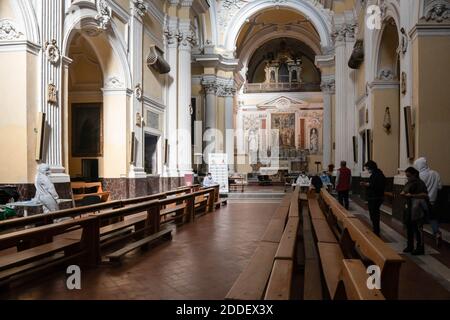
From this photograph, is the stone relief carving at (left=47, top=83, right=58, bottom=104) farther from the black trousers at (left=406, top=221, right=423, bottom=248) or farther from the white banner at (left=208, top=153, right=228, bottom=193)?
the white banner at (left=208, top=153, right=228, bottom=193)

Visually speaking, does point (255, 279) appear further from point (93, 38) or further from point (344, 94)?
point (344, 94)

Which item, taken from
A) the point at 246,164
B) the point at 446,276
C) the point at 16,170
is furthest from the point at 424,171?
the point at 246,164

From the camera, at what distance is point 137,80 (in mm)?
13086

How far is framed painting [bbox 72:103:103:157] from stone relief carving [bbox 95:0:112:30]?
119 inches

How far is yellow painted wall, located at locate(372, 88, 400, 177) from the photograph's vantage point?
1155 centimetres

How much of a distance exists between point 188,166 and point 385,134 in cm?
762

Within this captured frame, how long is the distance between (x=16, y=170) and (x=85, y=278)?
4.29m

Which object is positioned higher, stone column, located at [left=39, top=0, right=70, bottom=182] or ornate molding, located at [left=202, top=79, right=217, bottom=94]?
ornate molding, located at [left=202, top=79, right=217, bottom=94]

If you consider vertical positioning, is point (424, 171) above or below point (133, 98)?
below

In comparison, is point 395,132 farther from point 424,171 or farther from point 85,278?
point 85,278

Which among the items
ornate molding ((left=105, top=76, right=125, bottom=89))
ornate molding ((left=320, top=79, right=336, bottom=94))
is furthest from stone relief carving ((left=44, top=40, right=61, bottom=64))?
ornate molding ((left=320, top=79, right=336, bottom=94))

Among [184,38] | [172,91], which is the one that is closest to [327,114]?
[184,38]

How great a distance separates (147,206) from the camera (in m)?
6.48
